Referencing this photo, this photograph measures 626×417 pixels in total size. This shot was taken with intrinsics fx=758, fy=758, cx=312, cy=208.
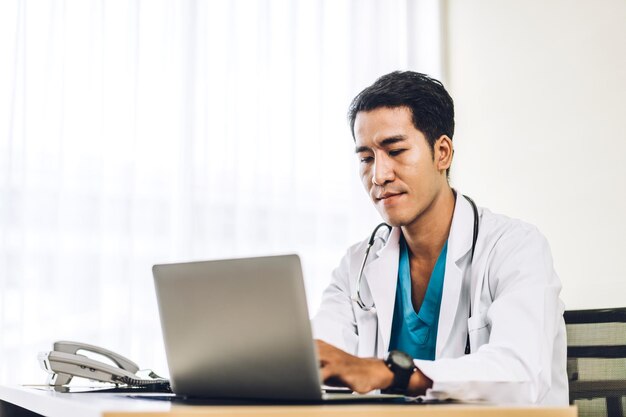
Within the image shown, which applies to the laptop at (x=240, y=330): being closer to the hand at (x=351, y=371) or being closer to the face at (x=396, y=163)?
the hand at (x=351, y=371)

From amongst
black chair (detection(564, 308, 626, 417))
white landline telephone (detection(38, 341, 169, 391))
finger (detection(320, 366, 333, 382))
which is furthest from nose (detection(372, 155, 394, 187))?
finger (detection(320, 366, 333, 382))

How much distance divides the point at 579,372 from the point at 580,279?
76 cm

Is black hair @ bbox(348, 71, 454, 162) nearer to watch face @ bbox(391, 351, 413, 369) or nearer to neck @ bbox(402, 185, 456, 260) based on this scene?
neck @ bbox(402, 185, 456, 260)

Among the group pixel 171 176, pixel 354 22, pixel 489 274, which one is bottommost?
pixel 489 274

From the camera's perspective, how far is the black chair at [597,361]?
155cm

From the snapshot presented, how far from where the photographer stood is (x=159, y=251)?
256 cm

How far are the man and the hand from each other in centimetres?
32

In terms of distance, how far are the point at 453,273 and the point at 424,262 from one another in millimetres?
198

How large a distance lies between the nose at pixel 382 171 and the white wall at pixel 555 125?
902 mm

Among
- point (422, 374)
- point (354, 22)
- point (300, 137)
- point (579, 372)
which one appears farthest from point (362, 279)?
point (354, 22)

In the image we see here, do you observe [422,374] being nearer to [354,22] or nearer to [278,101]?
[278,101]

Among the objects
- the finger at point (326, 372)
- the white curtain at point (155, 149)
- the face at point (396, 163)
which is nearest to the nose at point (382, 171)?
the face at point (396, 163)

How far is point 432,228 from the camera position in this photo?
1.75 m

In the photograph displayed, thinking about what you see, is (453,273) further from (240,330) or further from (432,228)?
(240,330)
